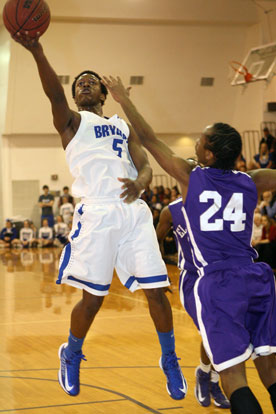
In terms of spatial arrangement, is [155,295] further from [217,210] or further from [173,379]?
[217,210]

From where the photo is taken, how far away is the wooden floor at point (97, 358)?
16.2 feet

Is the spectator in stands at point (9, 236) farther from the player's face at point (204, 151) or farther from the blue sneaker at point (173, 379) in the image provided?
the player's face at point (204, 151)

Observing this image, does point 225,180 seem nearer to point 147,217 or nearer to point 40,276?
point 147,217

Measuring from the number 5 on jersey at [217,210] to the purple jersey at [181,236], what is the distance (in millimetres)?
686

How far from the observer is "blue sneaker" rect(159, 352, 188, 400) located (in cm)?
419

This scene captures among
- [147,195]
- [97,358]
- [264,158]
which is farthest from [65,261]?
[147,195]

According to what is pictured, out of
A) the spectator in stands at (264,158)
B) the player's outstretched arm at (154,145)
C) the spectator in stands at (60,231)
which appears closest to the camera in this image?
the player's outstretched arm at (154,145)

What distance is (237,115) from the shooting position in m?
22.6

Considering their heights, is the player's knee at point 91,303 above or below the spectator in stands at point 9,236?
above

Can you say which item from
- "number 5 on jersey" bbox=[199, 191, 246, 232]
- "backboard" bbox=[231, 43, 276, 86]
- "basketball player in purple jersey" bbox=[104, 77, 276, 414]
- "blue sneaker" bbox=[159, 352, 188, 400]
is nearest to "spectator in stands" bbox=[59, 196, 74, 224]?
"backboard" bbox=[231, 43, 276, 86]

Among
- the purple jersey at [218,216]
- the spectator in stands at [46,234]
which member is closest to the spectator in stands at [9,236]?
the spectator in stands at [46,234]

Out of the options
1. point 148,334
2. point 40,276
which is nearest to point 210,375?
point 148,334

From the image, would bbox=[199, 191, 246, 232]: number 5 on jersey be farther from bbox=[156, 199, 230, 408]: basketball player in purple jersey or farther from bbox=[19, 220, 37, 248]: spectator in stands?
bbox=[19, 220, 37, 248]: spectator in stands

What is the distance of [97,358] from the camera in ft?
20.8
